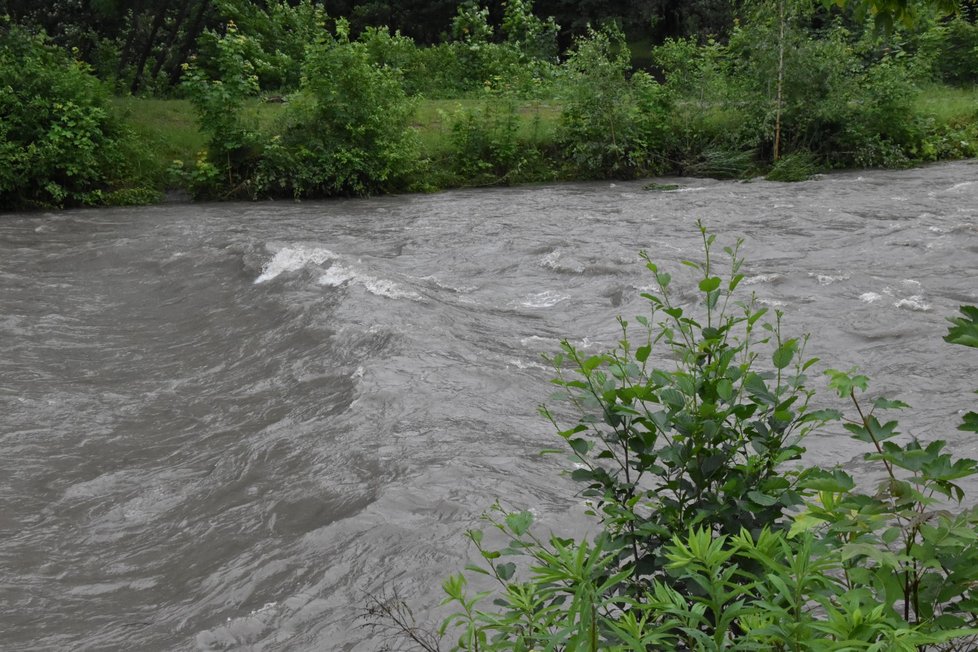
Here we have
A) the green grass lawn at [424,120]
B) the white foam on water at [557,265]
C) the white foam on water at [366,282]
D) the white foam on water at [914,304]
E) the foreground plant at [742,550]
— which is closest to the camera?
the foreground plant at [742,550]

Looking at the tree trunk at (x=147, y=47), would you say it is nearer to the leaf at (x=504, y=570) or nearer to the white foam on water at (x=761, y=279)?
the white foam on water at (x=761, y=279)

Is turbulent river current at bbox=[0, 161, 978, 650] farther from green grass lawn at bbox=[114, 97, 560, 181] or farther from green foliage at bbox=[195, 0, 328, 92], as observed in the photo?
green foliage at bbox=[195, 0, 328, 92]

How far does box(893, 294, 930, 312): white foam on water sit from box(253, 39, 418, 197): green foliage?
39.3ft

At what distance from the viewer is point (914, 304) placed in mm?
9188

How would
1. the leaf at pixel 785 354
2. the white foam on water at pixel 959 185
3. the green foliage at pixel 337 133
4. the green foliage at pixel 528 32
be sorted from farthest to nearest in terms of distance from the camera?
the green foliage at pixel 528 32, the green foliage at pixel 337 133, the white foam on water at pixel 959 185, the leaf at pixel 785 354

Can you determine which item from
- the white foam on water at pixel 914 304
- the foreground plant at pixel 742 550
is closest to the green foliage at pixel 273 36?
the white foam on water at pixel 914 304

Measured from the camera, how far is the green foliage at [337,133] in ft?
62.8

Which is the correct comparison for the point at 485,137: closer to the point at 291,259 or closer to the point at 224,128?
the point at 224,128

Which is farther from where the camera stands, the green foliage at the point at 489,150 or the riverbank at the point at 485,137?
the green foliage at the point at 489,150

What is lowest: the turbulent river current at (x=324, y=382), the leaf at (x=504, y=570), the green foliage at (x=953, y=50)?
the turbulent river current at (x=324, y=382)

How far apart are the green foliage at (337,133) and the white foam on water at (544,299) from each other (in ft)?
30.7

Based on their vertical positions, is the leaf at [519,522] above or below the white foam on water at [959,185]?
above

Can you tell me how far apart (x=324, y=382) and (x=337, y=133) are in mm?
13013

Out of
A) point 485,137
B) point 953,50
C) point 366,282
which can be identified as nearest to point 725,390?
point 366,282
